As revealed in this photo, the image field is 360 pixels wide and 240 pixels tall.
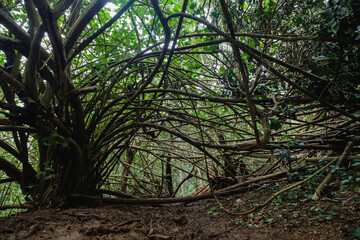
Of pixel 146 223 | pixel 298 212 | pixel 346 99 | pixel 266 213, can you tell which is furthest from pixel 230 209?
pixel 346 99

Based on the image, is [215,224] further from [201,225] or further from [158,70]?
[158,70]

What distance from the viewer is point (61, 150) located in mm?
1978

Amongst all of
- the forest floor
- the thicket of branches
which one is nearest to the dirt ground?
the forest floor

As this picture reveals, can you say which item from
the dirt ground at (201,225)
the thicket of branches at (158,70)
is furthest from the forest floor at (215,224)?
the thicket of branches at (158,70)

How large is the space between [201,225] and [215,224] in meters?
0.14

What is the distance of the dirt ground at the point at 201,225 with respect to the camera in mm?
1252

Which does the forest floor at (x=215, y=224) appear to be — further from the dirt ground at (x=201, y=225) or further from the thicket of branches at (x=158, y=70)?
the thicket of branches at (x=158, y=70)

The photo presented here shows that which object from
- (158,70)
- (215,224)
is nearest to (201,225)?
(215,224)

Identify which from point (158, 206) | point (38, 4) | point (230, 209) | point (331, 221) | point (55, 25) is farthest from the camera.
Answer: point (158, 206)

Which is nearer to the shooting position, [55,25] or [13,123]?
[55,25]

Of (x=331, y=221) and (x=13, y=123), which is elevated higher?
(x=13, y=123)

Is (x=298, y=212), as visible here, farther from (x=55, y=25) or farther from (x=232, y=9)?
(x=55, y=25)

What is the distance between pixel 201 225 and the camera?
1920 mm

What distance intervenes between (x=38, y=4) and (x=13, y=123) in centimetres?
120
